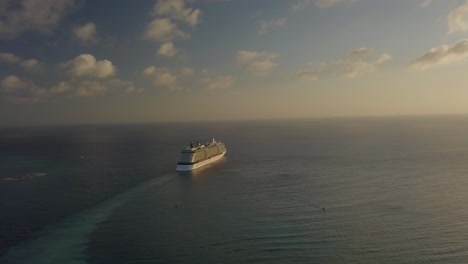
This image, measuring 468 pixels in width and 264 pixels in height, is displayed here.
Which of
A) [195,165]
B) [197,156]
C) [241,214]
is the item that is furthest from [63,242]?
[197,156]

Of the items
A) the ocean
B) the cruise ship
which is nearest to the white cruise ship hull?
the cruise ship

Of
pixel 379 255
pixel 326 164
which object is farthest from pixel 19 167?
pixel 379 255

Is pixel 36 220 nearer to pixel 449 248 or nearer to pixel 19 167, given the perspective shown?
pixel 449 248

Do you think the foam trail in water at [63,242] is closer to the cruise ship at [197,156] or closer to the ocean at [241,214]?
the ocean at [241,214]

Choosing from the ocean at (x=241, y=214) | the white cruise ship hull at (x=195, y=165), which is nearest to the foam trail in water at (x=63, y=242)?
the ocean at (x=241, y=214)

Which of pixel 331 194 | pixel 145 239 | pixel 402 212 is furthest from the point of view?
pixel 331 194
